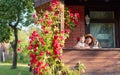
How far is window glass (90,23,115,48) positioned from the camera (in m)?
12.8

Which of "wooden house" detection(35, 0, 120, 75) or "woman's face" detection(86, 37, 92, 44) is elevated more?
"wooden house" detection(35, 0, 120, 75)

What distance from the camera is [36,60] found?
9.26 m

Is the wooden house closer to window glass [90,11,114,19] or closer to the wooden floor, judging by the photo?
window glass [90,11,114,19]

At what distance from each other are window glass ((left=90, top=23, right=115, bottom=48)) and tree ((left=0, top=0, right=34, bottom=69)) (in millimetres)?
11325

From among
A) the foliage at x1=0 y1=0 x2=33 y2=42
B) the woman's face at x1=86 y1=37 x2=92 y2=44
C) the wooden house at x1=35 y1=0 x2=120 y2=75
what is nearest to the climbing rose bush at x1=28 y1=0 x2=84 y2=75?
the woman's face at x1=86 y1=37 x2=92 y2=44

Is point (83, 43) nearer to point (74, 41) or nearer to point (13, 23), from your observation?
point (74, 41)

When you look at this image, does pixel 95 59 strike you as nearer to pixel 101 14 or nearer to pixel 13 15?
pixel 101 14

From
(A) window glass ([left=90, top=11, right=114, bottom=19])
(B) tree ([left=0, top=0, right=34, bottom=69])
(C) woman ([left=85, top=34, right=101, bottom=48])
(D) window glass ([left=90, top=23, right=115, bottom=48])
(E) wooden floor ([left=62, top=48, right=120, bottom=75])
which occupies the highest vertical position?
(B) tree ([left=0, top=0, right=34, bottom=69])

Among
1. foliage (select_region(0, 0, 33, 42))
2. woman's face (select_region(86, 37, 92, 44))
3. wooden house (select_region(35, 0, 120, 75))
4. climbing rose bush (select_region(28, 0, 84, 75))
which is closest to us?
climbing rose bush (select_region(28, 0, 84, 75))

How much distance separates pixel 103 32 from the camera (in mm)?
12867

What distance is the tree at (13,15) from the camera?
23.3 metres

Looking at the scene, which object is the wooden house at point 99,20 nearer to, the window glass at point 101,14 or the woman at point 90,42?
the window glass at point 101,14

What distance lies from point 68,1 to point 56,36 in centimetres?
324

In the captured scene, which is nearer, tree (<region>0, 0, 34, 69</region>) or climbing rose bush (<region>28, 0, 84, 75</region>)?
climbing rose bush (<region>28, 0, 84, 75</region>)
